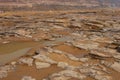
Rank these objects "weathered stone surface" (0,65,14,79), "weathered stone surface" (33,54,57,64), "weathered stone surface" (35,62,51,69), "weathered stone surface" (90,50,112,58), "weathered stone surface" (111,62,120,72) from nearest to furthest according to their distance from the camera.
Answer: "weathered stone surface" (0,65,14,79), "weathered stone surface" (111,62,120,72), "weathered stone surface" (35,62,51,69), "weathered stone surface" (33,54,57,64), "weathered stone surface" (90,50,112,58)

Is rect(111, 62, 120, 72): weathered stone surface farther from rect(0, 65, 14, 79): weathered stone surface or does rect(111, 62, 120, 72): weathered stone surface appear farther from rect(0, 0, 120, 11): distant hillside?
rect(0, 0, 120, 11): distant hillside

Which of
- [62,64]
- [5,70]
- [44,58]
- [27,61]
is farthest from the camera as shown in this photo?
[44,58]

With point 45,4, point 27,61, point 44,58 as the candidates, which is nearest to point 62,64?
point 44,58

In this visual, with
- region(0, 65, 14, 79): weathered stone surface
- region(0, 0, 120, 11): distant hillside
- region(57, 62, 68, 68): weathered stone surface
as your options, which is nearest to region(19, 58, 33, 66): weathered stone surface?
region(0, 65, 14, 79): weathered stone surface

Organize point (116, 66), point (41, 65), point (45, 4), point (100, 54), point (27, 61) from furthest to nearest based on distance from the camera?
point (45, 4)
point (100, 54)
point (27, 61)
point (41, 65)
point (116, 66)

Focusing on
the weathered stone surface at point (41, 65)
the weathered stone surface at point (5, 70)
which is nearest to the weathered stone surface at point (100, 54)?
the weathered stone surface at point (41, 65)

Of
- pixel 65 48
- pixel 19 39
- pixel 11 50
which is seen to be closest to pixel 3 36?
pixel 19 39

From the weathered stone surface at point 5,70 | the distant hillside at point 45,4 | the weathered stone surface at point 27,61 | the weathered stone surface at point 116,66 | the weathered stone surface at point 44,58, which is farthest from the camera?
the distant hillside at point 45,4

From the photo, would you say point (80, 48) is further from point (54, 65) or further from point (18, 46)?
point (18, 46)

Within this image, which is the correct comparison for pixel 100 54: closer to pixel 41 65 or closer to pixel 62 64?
pixel 62 64

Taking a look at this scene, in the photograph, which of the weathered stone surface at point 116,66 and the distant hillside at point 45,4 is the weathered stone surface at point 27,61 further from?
the distant hillside at point 45,4

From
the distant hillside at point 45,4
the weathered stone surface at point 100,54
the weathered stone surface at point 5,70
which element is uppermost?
the weathered stone surface at point 100,54
